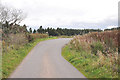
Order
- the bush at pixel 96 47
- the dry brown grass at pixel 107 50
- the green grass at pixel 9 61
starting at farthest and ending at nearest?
1. the bush at pixel 96 47
2. the green grass at pixel 9 61
3. the dry brown grass at pixel 107 50

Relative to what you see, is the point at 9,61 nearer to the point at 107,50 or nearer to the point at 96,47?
the point at 96,47

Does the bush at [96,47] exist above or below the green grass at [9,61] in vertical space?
above

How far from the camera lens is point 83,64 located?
43.4ft

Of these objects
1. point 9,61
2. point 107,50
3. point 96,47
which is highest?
A: point 96,47

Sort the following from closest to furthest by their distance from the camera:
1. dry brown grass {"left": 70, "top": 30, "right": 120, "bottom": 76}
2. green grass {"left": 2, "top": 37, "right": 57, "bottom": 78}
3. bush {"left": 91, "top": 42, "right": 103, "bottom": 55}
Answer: dry brown grass {"left": 70, "top": 30, "right": 120, "bottom": 76} < green grass {"left": 2, "top": 37, "right": 57, "bottom": 78} < bush {"left": 91, "top": 42, "right": 103, "bottom": 55}

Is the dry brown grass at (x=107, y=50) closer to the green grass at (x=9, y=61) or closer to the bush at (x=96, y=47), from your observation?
the bush at (x=96, y=47)

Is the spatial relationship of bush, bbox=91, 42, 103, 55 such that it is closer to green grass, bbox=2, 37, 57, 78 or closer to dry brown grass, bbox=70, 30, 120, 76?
dry brown grass, bbox=70, 30, 120, 76

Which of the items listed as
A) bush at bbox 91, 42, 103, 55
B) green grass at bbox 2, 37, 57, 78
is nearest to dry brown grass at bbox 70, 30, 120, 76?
bush at bbox 91, 42, 103, 55

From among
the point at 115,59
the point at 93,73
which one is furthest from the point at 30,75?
the point at 115,59

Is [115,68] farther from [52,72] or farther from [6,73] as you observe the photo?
[6,73]

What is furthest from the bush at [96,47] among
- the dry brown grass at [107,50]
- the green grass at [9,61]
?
the green grass at [9,61]

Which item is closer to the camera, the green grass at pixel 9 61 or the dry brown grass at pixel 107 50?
the dry brown grass at pixel 107 50

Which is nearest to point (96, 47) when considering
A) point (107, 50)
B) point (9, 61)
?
point (107, 50)

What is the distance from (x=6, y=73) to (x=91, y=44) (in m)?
9.95
